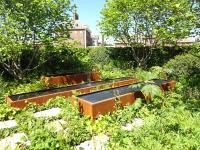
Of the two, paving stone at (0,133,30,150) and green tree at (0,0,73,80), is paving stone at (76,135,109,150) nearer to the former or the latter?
paving stone at (0,133,30,150)

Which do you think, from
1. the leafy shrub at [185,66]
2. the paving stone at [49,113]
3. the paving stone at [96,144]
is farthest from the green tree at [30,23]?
the paving stone at [96,144]

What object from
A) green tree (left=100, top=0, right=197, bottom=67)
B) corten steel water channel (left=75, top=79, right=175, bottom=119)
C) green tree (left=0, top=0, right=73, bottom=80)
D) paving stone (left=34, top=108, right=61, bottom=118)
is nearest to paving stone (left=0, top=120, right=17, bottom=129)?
paving stone (left=34, top=108, right=61, bottom=118)

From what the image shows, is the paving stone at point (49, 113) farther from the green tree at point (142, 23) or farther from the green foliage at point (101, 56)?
the green foliage at point (101, 56)

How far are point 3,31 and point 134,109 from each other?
8.20 m

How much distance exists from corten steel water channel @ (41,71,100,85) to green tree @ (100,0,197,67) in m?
4.72

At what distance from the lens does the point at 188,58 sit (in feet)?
46.4

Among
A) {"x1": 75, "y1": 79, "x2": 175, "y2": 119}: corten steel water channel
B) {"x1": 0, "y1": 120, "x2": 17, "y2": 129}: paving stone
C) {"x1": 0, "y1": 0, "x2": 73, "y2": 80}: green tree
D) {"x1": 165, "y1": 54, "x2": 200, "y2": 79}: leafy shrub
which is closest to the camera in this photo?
{"x1": 0, "y1": 120, "x2": 17, "y2": 129}: paving stone

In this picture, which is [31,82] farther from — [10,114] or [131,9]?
[131,9]

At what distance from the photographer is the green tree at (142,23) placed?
1679 centimetres

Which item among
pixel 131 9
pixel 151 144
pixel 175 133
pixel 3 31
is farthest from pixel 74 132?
pixel 131 9

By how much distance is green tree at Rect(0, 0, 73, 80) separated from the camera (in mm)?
12445

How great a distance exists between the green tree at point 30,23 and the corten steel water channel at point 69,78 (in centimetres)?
201

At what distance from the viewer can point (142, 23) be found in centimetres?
1850

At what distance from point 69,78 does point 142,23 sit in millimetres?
7486
